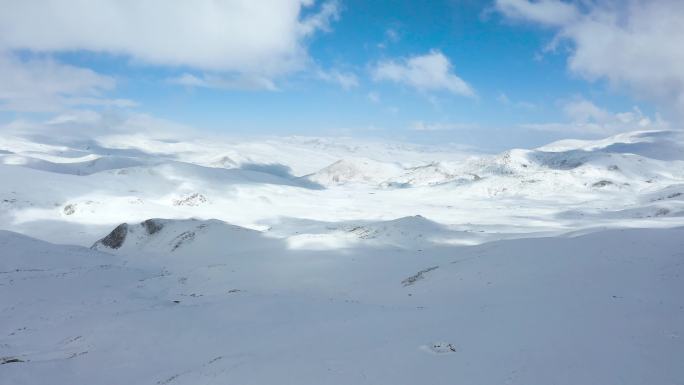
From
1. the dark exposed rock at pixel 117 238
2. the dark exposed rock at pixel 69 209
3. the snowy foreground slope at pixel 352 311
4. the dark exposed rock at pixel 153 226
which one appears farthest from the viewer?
the dark exposed rock at pixel 69 209

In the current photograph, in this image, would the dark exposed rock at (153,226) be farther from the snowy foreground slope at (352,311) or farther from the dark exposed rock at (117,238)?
the snowy foreground slope at (352,311)

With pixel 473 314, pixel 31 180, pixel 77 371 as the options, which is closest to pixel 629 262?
pixel 473 314

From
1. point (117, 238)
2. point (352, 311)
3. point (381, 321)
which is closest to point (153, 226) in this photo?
point (117, 238)

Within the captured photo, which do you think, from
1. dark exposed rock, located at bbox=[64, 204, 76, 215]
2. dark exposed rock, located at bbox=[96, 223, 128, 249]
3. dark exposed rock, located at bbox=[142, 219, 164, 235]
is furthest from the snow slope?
dark exposed rock, located at bbox=[64, 204, 76, 215]

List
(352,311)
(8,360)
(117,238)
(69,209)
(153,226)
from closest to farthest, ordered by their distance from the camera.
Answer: (8,360), (352,311), (117,238), (153,226), (69,209)

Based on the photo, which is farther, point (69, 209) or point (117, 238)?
point (69, 209)

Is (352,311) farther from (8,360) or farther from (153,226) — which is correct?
(153,226)

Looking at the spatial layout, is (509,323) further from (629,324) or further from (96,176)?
(96,176)

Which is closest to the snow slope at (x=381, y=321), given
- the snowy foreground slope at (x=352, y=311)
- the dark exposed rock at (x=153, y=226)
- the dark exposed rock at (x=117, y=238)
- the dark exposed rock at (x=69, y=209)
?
the snowy foreground slope at (x=352, y=311)

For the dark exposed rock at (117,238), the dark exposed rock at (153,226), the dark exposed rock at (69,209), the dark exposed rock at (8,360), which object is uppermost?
the dark exposed rock at (69,209)

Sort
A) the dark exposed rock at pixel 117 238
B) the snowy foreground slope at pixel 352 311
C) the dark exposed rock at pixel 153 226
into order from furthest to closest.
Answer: the dark exposed rock at pixel 153 226 < the dark exposed rock at pixel 117 238 < the snowy foreground slope at pixel 352 311

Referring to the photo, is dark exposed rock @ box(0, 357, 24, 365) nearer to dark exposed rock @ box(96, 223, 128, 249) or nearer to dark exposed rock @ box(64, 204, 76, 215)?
dark exposed rock @ box(96, 223, 128, 249)
